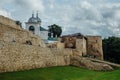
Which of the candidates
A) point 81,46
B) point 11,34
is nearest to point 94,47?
point 81,46

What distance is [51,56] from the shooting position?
39.8 metres

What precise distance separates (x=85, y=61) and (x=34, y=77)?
22437mm

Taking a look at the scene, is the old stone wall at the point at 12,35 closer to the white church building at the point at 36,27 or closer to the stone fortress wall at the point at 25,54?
the stone fortress wall at the point at 25,54

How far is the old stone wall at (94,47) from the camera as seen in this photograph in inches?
2484

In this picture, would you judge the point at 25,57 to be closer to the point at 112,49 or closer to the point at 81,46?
the point at 81,46

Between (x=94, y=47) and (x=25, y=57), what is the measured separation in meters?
33.8

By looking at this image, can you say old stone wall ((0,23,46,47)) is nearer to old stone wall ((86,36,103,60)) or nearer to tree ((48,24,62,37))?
old stone wall ((86,36,103,60))

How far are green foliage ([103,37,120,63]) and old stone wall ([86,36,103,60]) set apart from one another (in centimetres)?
466

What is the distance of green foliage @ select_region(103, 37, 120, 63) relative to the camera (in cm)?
6878

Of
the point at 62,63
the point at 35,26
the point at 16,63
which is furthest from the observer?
the point at 35,26

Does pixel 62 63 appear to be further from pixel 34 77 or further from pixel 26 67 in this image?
pixel 34 77

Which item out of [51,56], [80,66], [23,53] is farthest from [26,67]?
[80,66]

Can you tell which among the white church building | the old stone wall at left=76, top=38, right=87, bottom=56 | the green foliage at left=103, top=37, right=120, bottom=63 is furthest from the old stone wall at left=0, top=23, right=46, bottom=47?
the white church building

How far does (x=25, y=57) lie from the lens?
30.9 metres
